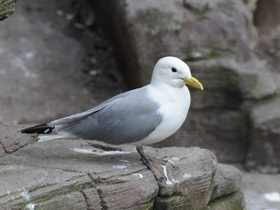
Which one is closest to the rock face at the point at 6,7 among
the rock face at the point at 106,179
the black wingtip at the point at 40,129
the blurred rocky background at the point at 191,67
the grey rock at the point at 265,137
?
the black wingtip at the point at 40,129

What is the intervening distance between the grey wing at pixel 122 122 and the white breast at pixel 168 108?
24 millimetres

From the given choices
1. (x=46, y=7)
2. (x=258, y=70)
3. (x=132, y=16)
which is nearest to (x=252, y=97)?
(x=258, y=70)

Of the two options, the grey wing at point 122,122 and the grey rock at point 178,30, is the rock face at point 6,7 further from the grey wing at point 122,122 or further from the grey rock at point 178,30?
the grey rock at point 178,30

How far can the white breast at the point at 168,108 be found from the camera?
229 centimetres

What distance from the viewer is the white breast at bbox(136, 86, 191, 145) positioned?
2.29m

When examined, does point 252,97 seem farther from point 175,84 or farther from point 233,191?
point 175,84

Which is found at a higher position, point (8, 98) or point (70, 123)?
point (8, 98)

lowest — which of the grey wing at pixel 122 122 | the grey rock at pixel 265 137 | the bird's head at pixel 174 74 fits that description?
the grey rock at pixel 265 137

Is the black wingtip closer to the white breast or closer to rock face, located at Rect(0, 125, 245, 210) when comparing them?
rock face, located at Rect(0, 125, 245, 210)

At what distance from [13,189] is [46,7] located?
4.12m

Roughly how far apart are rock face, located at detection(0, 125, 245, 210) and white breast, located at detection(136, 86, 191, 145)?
8.5 inches

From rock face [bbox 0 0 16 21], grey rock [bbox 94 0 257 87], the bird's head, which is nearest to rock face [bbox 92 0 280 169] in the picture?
grey rock [bbox 94 0 257 87]

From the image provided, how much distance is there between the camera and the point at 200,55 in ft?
14.3

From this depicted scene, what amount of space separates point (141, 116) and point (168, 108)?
0.42ft
